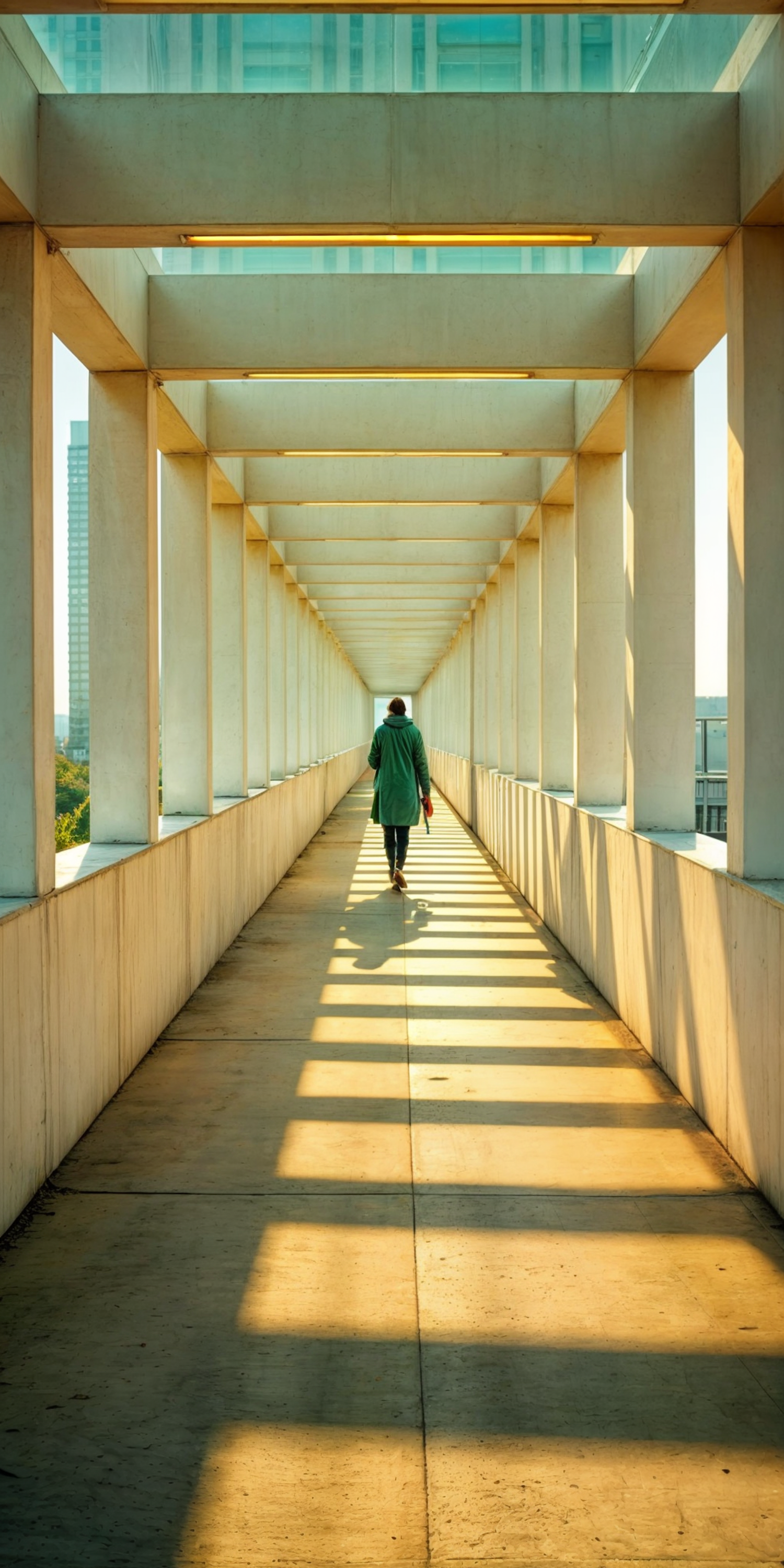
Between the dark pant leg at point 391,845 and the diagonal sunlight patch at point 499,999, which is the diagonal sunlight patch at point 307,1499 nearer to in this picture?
the diagonal sunlight patch at point 499,999

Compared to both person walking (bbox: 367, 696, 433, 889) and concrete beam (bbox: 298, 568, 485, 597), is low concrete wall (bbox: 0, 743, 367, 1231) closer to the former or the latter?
person walking (bbox: 367, 696, 433, 889)

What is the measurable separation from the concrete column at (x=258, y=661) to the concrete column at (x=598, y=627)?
490cm

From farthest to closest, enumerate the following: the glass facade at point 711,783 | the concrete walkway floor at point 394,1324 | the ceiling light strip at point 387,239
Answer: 1. the glass facade at point 711,783
2. the ceiling light strip at point 387,239
3. the concrete walkway floor at point 394,1324

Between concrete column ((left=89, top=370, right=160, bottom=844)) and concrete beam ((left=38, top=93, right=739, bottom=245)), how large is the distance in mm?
1950

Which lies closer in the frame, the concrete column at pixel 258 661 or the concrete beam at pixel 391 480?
the concrete beam at pixel 391 480

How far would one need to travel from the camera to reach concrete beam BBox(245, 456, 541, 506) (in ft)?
38.2

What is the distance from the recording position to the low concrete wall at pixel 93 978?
4609 mm

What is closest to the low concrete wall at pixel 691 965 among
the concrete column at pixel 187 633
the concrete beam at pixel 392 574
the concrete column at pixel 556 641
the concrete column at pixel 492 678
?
the concrete column at pixel 556 641

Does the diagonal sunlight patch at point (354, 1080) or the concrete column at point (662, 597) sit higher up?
the concrete column at point (662, 597)

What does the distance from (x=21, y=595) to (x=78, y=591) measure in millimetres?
58848

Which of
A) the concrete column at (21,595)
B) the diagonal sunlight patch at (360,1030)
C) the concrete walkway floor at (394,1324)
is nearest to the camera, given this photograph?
the concrete walkway floor at (394,1324)

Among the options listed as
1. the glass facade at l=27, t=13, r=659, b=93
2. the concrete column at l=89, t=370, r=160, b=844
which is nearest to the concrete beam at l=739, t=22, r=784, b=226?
the glass facade at l=27, t=13, r=659, b=93

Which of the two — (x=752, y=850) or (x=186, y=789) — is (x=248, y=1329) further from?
(x=186, y=789)

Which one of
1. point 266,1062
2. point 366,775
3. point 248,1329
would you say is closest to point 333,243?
point 266,1062
